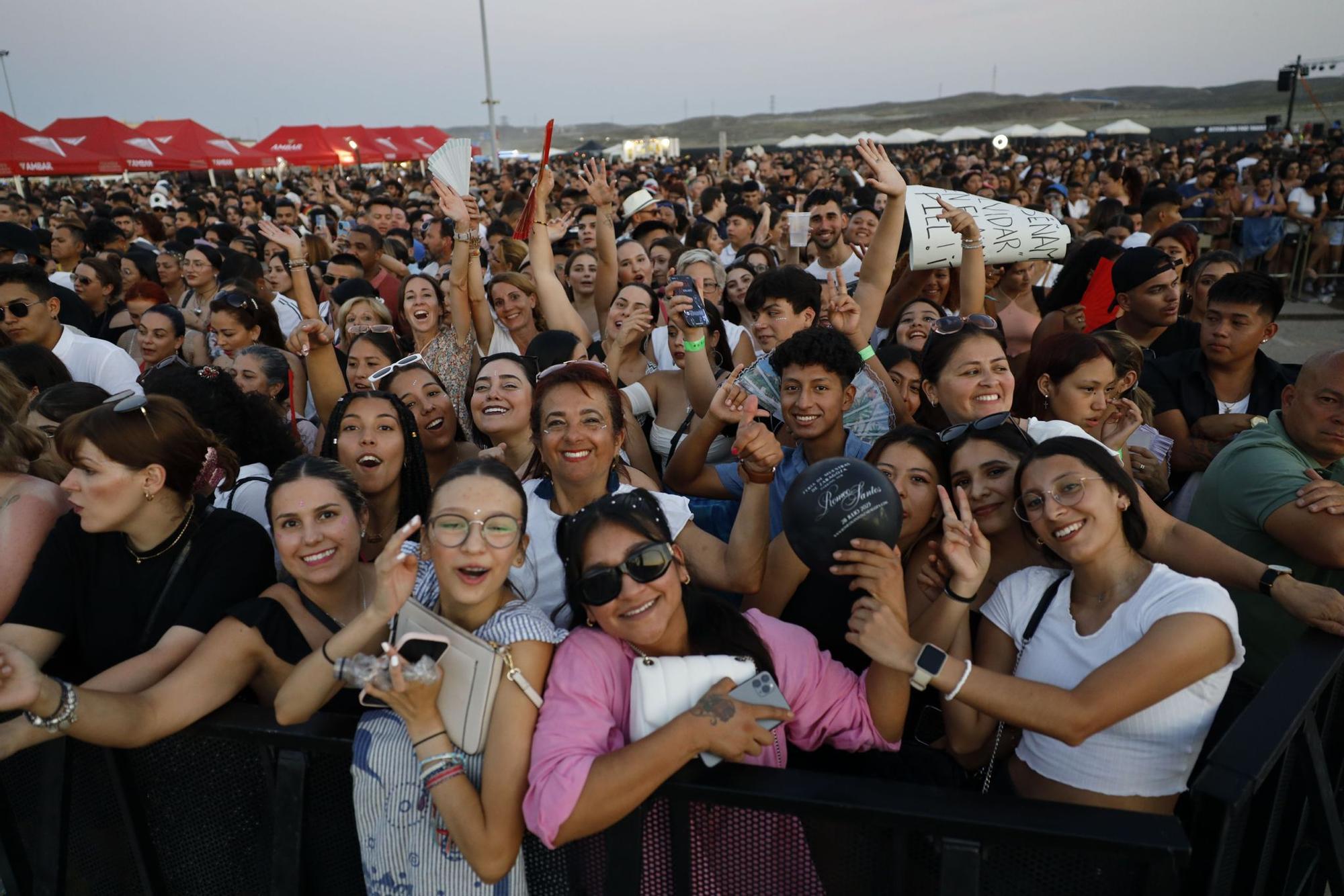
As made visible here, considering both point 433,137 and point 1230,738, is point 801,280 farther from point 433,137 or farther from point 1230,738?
point 433,137

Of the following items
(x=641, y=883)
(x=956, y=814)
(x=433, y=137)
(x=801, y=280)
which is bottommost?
(x=641, y=883)

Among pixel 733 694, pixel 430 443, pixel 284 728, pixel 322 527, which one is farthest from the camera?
pixel 430 443

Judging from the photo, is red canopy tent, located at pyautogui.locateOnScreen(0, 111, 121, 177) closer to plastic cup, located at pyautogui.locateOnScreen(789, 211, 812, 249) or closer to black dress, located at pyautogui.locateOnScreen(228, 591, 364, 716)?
plastic cup, located at pyautogui.locateOnScreen(789, 211, 812, 249)

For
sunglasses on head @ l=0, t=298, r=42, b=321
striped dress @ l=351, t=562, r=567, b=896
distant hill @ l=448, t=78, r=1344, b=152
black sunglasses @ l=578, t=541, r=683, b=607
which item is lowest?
striped dress @ l=351, t=562, r=567, b=896

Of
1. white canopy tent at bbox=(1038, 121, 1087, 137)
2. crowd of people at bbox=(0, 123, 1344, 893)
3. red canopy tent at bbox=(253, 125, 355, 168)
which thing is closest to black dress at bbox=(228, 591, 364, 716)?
crowd of people at bbox=(0, 123, 1344, 893)

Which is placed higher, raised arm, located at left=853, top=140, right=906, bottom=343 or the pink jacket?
raised arm, located at left=853, top=140, right=906, bottom=343

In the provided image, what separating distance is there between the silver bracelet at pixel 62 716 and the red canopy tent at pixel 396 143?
37.4 m

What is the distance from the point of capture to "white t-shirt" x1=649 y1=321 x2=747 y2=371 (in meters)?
5.04

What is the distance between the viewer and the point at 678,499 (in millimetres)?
2982

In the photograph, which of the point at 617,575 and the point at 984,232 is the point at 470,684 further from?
the point at 984,232

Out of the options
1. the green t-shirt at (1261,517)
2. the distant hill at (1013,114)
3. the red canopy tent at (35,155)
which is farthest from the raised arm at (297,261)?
the distant hill at (1013,114)

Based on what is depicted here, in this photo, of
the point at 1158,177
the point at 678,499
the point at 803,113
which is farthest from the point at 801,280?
the point at 803,113

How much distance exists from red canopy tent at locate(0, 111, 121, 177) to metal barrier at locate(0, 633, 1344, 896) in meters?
22.9

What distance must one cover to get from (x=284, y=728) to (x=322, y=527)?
0.65 m
